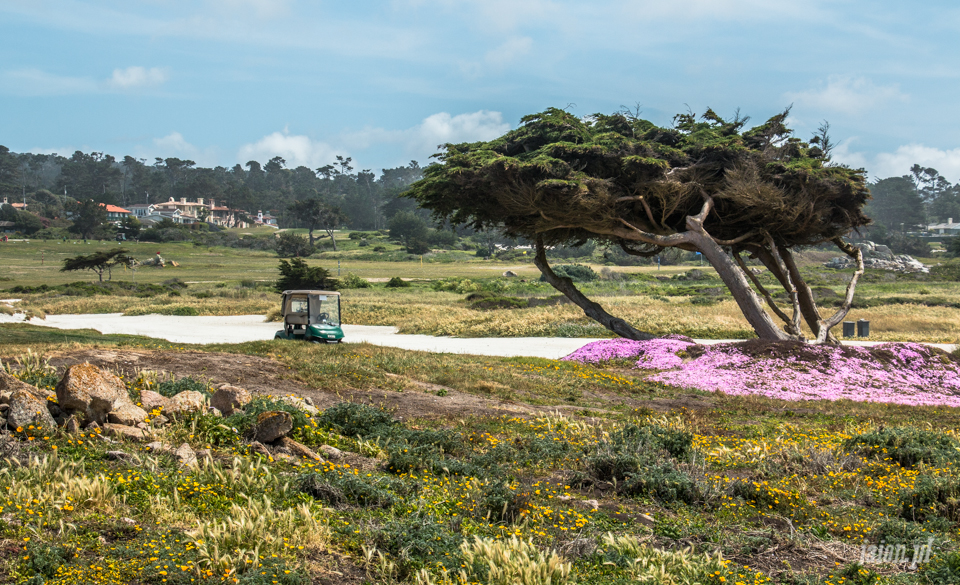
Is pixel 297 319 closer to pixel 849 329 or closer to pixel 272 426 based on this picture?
pixel 272 426

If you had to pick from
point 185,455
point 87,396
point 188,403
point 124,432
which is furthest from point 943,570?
point 87,396

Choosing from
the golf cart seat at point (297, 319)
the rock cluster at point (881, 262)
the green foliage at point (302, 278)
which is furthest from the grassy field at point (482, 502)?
the rock cluster at point (881, 262)

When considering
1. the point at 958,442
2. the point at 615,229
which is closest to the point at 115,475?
the point at 958,442

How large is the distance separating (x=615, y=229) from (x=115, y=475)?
667 inches

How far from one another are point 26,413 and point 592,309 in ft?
57.4

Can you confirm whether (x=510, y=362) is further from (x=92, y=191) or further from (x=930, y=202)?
(x=930, y=202)

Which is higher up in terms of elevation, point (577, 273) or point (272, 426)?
point (577, 273)

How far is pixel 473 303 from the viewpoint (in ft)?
120

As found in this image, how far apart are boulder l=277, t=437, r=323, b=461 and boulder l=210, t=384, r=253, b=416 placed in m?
1.08

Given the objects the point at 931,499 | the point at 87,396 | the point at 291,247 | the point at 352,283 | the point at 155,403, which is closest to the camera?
the point at 931,499

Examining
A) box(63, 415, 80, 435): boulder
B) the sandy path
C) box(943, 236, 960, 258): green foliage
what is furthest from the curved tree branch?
box(943, 236, 960, 258): green foliage

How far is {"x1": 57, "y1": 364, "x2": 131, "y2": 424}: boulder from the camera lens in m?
7.23

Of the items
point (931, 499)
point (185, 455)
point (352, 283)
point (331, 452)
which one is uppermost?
point (185, 455)

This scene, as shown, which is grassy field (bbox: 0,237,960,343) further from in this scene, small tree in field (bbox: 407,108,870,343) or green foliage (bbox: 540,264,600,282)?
small tree in field (bbox: 407,108,870,343)
